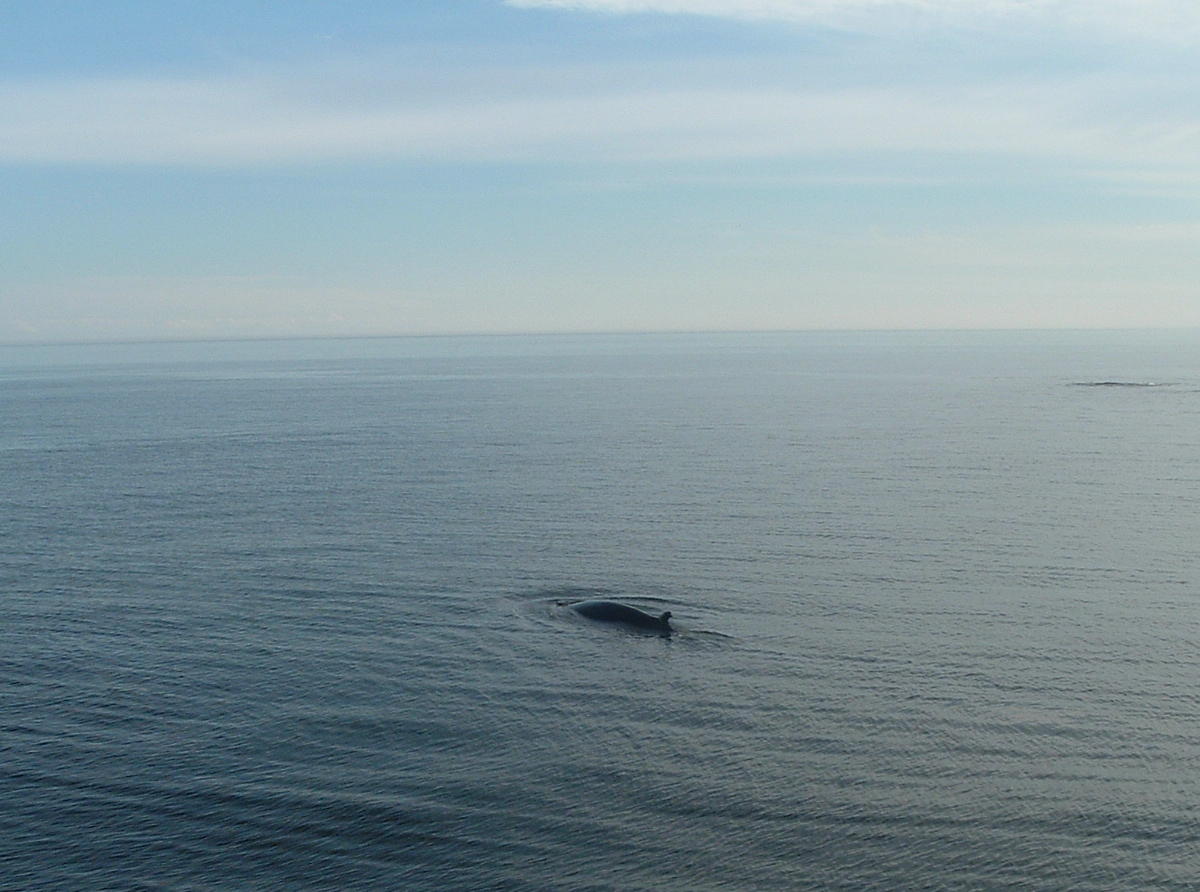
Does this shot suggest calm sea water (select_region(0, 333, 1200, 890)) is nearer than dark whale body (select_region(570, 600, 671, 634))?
Yes

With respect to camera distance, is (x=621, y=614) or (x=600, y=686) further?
(x=621, y=614)

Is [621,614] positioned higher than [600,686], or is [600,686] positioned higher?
[621,614]

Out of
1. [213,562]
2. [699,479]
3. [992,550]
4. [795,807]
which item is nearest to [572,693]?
[795,807]

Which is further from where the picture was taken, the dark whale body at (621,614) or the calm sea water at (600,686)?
the dark whale body at (621,614)
